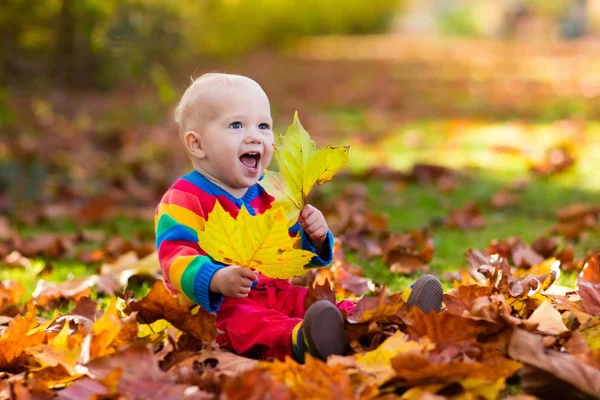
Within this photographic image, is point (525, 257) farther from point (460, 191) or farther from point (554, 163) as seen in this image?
point (554, 163)

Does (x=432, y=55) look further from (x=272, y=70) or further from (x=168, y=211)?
(x=168, y=211)

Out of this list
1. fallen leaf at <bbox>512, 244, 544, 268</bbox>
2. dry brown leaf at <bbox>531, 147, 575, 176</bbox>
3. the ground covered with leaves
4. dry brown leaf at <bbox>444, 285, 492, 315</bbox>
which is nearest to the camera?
the ground covered with leaves

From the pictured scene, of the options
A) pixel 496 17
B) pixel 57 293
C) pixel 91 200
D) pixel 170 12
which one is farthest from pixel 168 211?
pixel 496 17

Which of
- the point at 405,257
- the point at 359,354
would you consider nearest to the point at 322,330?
the point at 359,354

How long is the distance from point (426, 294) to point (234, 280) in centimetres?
52

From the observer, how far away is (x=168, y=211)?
2.36 meters

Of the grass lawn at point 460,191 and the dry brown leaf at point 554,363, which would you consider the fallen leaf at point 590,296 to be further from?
the grass lawn at point 460,191

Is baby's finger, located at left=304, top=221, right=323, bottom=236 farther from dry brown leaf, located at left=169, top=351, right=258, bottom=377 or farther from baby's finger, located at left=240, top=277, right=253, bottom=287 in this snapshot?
dry brown leaf, located at left=169, top=351, right=258, bottom=377

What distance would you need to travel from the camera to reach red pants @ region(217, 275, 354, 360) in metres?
2.17

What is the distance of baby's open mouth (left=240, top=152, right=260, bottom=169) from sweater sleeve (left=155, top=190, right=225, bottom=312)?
7.0 inches

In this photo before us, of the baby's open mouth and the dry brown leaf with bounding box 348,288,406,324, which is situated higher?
the baby's open mouth

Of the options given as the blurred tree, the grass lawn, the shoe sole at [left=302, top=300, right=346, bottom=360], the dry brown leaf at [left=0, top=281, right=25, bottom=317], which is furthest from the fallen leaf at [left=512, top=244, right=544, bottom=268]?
the blurred tree

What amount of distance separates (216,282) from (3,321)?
34.9 inches

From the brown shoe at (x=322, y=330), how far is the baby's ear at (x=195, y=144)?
651mm
